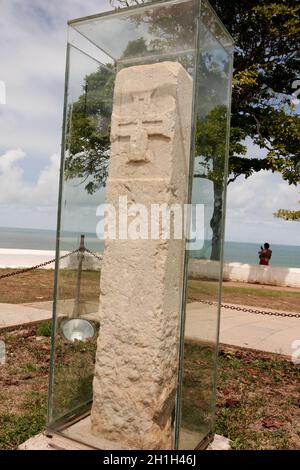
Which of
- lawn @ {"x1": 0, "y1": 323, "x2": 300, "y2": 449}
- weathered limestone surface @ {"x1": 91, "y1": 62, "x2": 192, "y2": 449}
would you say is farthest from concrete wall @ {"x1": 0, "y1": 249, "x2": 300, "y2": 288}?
weathered limestone surface @ {"x1": 91, "y1": 62, "x2": 192, "y2": 449}

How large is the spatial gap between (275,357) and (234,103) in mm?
10675

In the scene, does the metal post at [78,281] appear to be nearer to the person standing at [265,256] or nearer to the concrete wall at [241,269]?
the concrete wall at [241,269]

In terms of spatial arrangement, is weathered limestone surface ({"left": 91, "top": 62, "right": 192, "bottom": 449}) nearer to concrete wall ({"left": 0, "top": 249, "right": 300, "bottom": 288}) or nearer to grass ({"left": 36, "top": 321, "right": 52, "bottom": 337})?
grass ({"left": 36, "top": 321, "right": 52, "bottom": 337})

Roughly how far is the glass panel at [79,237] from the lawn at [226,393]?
0.20 feet

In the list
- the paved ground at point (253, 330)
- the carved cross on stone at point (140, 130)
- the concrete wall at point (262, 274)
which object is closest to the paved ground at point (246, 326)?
the paved ground at point (253, 330)

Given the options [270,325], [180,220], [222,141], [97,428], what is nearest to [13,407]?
[97,428]

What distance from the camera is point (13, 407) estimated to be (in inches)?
151

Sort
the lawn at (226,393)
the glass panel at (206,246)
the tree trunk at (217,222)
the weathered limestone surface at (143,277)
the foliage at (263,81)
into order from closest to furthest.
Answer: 1. the weathered limestone surface at (143,277)
2. the glass panel at (206,246)
3. the tree trunk at (217,222)
4. the lawn at (226,393)
5. the foliage at (263,81)

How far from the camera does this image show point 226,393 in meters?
4.43

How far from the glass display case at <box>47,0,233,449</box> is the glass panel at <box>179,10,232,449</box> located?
1cm

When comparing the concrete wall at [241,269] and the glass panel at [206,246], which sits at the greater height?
the glass panel at [206,246]

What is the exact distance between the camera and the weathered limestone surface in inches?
106

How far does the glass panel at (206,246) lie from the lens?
9.21 ft

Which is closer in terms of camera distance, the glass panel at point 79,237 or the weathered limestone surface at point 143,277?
the weathered limestone surface at point 143,277
